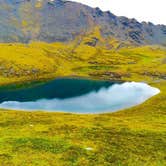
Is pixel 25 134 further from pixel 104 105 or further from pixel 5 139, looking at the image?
pixel 104 105

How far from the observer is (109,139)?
54.7 meters

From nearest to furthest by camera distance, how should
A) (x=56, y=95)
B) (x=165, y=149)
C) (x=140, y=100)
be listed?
(x=165, y=149) → (x=140, y=100) → (x=56, y=95)

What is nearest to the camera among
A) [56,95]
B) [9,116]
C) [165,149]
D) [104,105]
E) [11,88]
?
[165,149]

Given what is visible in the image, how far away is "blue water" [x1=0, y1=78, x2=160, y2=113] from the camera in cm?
12424

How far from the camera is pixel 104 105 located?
130500mm

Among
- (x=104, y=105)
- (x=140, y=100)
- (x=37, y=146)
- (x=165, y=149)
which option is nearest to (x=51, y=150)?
(x=37, y=146)

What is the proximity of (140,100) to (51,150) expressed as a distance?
99261 mm

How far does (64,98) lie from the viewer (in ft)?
493

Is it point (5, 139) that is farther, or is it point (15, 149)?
point (5, 139)

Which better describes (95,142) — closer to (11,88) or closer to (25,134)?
(25,134)

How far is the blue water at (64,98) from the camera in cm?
12424

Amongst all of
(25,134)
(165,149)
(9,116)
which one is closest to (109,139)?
(165,149)

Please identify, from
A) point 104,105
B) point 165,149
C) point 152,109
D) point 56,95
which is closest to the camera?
point 165,149

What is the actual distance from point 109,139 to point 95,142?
3.51 m
